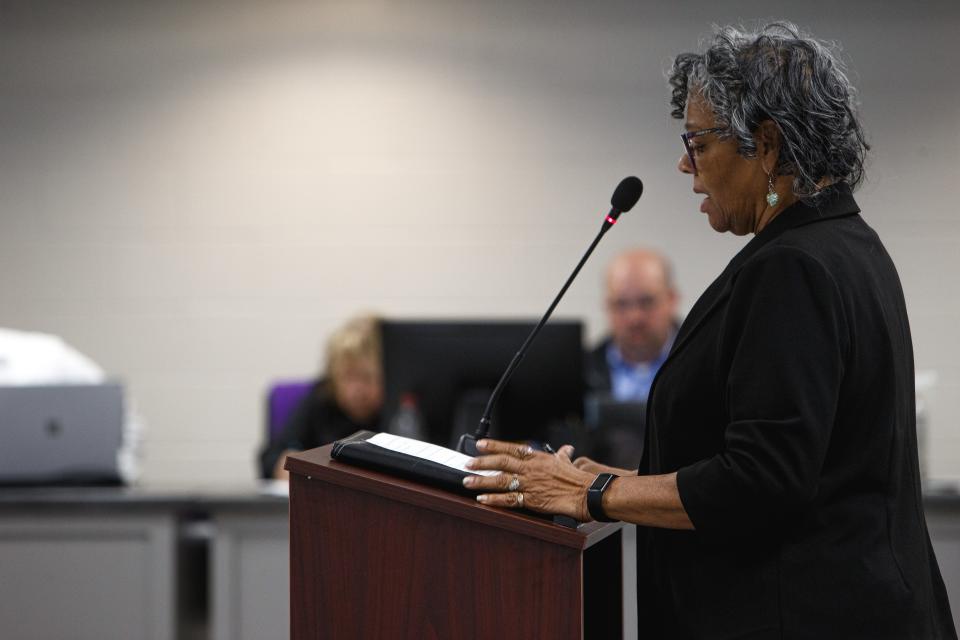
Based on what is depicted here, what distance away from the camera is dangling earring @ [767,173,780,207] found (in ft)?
4.31

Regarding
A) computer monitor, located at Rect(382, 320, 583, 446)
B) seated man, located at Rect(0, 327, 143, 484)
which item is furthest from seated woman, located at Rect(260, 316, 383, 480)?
computer monitor, located at Rect(382, 320, 583, 446)

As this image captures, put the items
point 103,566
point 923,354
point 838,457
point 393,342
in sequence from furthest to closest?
point 923,354, point 103,566, point 393,342, point 838,457

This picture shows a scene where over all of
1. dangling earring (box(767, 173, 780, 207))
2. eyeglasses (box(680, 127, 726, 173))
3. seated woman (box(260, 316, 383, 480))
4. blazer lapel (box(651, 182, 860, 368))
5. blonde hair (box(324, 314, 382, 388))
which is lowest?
seated woman (box(260, 316, 383, 480))

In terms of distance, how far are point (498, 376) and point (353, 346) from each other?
99cm

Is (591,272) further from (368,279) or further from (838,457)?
(838,457)

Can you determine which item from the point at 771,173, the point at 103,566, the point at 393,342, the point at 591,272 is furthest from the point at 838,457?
the point at 591,272

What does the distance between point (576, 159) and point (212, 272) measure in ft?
4.90

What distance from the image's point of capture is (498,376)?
2771 millimetres

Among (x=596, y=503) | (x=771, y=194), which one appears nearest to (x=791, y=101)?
(x=771, y=194)

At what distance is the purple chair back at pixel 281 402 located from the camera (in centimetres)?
386

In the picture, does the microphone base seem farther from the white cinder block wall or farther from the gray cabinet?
the white cinder block wall

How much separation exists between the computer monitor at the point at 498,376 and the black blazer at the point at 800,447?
146cm

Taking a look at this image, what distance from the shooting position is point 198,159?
469 cm

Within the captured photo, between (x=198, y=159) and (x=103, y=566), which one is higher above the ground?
(x=198, y=159)
